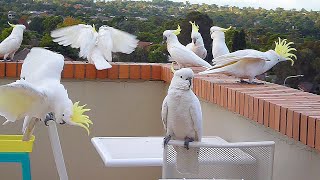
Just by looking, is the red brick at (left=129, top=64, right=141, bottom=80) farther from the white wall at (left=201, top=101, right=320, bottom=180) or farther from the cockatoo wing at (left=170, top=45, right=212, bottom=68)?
the white wall at (left=201, top=101, right=320, bottom=180)

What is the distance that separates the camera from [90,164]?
15.0ft

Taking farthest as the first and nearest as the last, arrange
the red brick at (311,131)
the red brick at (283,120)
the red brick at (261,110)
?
the red brick at (261,110) → the red brick at (283,120) → the red brick at (311,131)

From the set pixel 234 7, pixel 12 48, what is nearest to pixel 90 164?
pixel 12 48

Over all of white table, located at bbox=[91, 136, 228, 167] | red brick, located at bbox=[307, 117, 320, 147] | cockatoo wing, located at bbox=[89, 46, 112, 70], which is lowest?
white table, located at bbox=[91, 136, 228, 167]

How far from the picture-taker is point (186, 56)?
442cm

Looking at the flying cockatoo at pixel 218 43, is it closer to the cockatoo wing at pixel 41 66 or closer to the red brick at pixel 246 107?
the red brick at pixel 246 107

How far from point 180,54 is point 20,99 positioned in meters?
2.07

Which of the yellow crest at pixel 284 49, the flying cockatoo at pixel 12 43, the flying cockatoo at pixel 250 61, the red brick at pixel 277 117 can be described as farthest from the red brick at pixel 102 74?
the red brick at pixel 277 117

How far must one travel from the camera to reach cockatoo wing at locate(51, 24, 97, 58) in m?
5.02

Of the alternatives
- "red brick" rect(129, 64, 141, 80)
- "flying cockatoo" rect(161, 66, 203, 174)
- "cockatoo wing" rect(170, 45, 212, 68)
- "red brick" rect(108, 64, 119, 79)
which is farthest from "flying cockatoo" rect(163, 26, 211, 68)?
"flying cockatoo" rect(161, 66, 203, 174)

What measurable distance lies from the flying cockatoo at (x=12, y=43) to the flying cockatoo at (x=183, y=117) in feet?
8.60

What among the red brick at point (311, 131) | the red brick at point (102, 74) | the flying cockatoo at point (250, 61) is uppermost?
the flying cockatoo at point (250, 61)

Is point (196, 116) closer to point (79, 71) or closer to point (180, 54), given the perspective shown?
point (180, 54)

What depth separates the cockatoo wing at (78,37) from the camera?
5.02m
